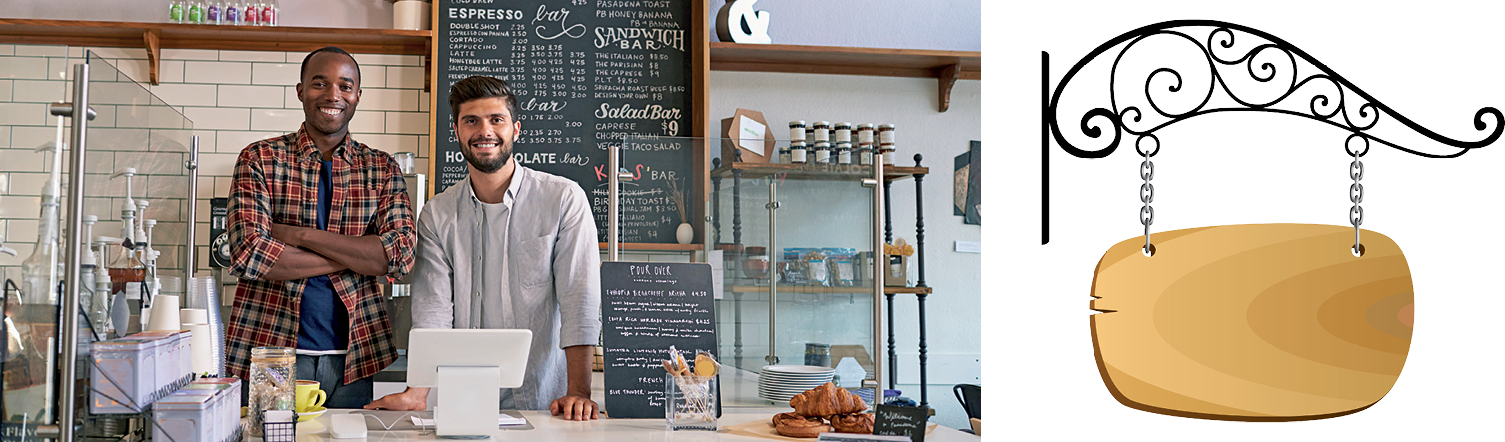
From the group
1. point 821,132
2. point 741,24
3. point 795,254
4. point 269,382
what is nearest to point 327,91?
point 269,382

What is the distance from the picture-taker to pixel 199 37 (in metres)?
3.69

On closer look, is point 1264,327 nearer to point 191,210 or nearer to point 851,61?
point 191,210

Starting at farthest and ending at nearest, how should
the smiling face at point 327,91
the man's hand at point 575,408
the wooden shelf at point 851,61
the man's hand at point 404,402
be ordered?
the wooden shelf at point 851,61 → the smiling face at point 327,91 → the man's hand at point 404,402 → the man's hand at point 575,408

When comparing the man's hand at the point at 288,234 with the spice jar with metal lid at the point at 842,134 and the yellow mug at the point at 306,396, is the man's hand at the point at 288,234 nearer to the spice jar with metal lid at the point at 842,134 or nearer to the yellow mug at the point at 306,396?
the yellow mug at the point at 306,396

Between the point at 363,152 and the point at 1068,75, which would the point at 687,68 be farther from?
the point at 1068,75

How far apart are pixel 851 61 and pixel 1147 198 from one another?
279cm

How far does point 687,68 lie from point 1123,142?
8.98 ft

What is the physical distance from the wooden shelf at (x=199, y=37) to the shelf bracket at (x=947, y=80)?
2081 millimetres

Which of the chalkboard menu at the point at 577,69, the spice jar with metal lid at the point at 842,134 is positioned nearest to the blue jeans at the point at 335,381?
the chalkboard menu at the point at 577,69

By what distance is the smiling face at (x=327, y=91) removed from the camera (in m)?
2.39

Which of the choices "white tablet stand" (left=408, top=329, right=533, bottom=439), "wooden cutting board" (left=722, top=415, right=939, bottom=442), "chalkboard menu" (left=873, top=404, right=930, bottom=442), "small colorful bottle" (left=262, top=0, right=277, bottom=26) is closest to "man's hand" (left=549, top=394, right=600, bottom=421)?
"white tablet stand" (left=408, top=329, right=533, bottom=439)

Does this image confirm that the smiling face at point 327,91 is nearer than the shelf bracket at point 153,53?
Yes

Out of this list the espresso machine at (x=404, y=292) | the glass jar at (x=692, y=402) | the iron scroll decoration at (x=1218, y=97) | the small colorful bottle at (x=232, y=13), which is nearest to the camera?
the iron scroll decoration at (x=1218, y=97)

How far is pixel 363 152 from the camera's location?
2.47 m
